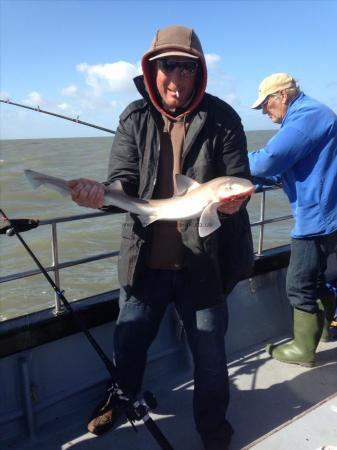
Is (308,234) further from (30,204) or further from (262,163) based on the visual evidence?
(30,204)

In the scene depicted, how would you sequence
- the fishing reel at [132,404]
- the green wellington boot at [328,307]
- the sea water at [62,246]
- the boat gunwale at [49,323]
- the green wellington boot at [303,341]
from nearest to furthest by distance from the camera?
the fishing reel at [132,404]
the boat gunwale at [49,323]
the green wellington boot at [303,341]
the green wellington boot at [328,307]
the sea water at [62,246]

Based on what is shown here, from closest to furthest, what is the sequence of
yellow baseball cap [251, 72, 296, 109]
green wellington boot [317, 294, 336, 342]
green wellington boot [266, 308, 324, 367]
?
yellow baseball cap [251, 72, 296, 109] → green wellington boot [266, 308, 324, 367] → green wellington boot [317, 294, 336, 342]

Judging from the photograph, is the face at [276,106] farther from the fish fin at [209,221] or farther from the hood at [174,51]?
the fish fin at [209,221]

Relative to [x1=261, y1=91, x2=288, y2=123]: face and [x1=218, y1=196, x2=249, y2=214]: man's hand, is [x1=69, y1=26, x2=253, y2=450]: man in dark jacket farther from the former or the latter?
[x1=261, y1=91, x2=288, y2=123]: face

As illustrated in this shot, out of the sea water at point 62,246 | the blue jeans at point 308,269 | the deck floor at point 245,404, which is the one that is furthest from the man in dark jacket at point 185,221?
the sea water at point 62,246

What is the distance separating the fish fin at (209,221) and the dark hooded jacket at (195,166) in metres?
0.11

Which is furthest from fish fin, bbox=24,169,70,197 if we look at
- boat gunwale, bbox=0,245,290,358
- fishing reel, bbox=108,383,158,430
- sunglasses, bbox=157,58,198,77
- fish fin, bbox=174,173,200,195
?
fishing reel, bbox=108,383,158,430

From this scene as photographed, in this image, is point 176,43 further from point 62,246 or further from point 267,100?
point 62,246

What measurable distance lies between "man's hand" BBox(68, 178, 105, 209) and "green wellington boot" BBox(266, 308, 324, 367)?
2262mm

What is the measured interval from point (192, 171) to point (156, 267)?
0.64 meters

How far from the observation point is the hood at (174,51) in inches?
99.4

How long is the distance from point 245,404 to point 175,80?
8.46ft

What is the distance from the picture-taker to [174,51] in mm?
2537

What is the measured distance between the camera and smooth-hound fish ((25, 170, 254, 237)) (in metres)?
2.46
